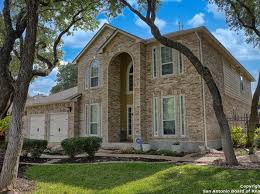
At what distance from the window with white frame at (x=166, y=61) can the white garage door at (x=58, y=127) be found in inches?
347

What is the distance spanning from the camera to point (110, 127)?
19.4 meters

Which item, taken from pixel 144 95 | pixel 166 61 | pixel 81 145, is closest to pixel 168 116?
pixel 144 95

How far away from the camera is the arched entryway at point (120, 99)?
1969 centimetres

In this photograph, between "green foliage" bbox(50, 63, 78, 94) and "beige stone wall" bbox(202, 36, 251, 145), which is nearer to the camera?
"beige stone wall" bbox(202, 36, 251, 145)

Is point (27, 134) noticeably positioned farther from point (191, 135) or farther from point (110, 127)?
point (191, 135)

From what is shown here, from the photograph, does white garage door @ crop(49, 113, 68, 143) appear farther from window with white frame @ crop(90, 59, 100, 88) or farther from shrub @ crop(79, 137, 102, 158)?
shrub @ crop(79, 137, 102, 158)

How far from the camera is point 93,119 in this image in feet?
68.3

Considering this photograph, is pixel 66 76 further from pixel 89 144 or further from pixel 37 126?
pixel 89 144

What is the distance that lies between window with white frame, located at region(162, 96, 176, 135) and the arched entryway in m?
3.31

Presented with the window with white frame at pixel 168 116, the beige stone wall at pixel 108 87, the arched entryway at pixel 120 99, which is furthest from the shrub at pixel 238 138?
the arched entryway at pixel 120 99

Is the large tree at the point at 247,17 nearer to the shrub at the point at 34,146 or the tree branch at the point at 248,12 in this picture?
the tree branch at the point at 248,12

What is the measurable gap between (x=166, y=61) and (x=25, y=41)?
10686 millimetres

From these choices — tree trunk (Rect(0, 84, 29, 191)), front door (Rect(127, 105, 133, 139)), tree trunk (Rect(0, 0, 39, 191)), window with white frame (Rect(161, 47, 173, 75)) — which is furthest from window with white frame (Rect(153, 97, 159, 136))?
tree trunk (Rect(0, 84, 29, 191))

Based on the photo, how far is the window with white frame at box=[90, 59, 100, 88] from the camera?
2111cm
